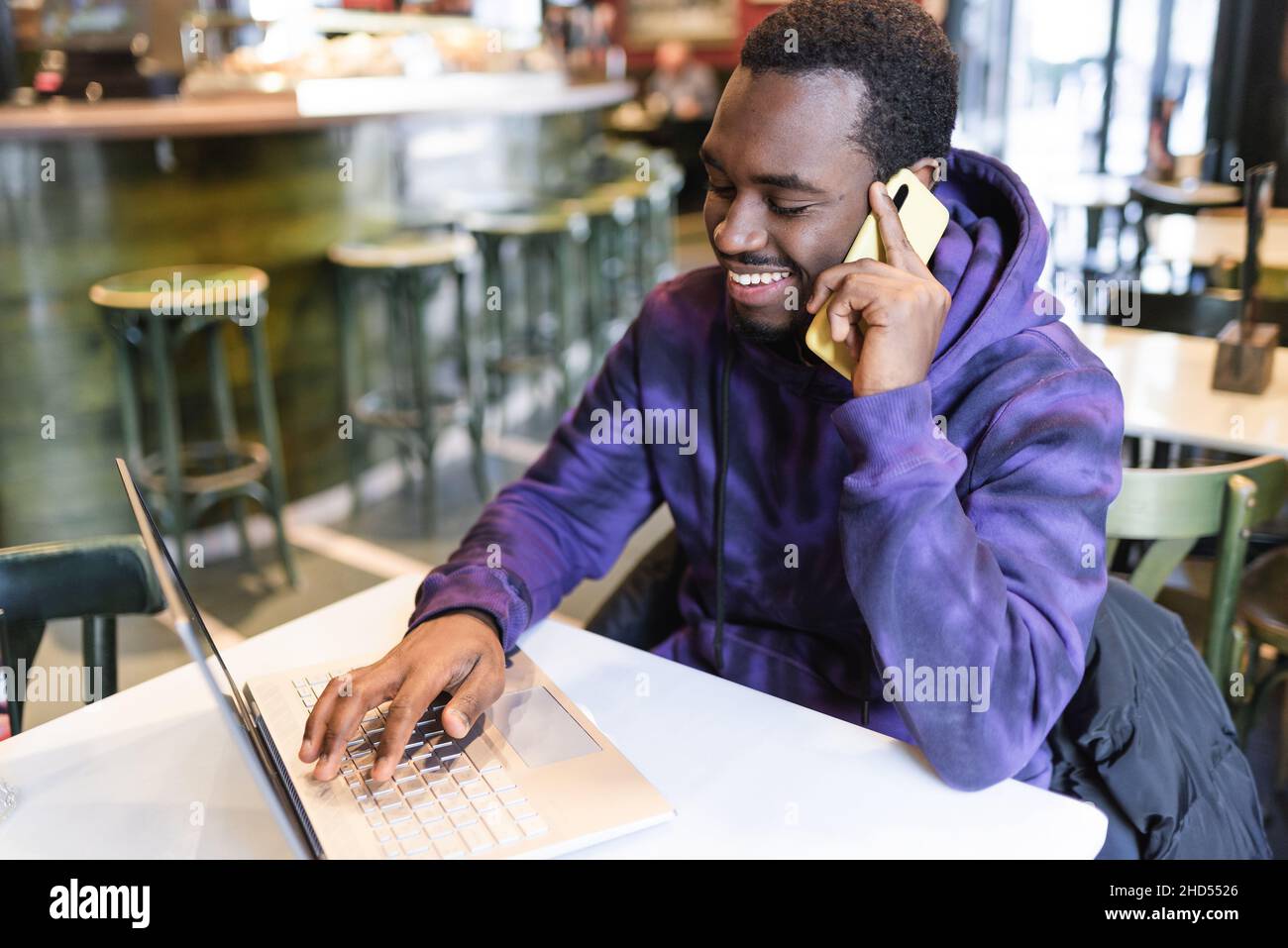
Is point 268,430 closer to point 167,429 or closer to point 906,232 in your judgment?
point 167,429

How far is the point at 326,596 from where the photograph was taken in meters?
3.45

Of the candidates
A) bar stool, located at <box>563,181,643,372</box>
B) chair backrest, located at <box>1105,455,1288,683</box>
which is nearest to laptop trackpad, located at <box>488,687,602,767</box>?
chair backrest, located at <box>1105,455,1288,683</box>

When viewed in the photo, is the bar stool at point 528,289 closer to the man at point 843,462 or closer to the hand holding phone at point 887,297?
the man at point 843,462

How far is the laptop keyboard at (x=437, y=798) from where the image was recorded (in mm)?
910

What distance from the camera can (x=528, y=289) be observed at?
4.94 m

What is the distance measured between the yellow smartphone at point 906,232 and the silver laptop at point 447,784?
0.44m

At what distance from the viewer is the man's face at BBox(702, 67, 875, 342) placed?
117 cm

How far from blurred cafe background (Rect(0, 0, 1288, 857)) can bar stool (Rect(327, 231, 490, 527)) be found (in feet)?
0.05

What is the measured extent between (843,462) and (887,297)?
0.30 meters

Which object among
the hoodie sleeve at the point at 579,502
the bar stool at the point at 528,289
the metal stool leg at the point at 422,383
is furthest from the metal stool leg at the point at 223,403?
the hoodie sleeve at the point at 579,502
